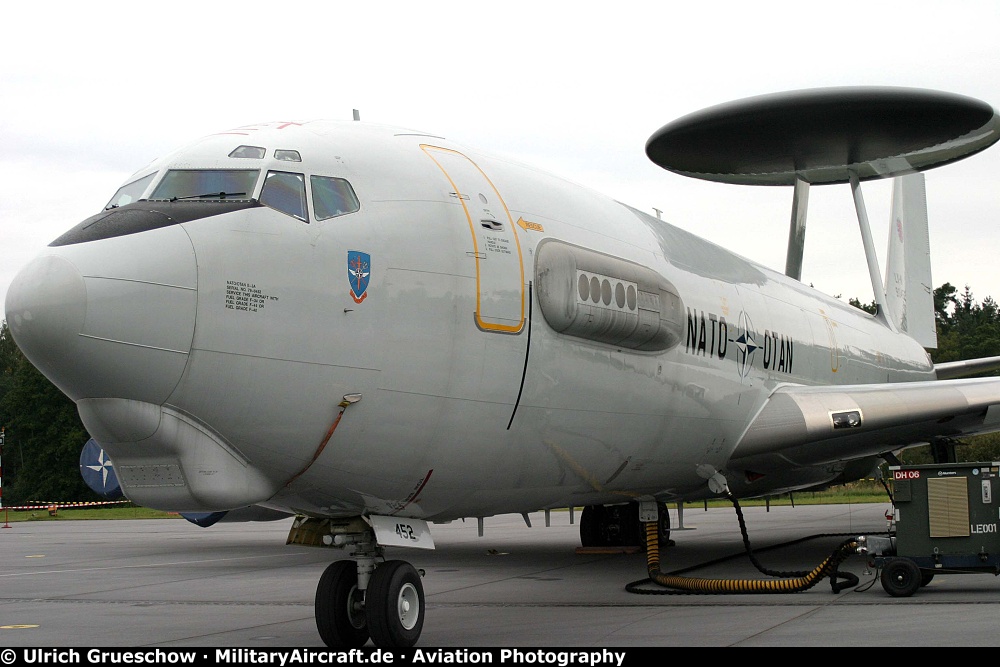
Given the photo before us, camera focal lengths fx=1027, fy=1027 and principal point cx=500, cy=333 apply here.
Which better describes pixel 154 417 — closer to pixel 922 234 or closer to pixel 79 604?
pixel 79 604

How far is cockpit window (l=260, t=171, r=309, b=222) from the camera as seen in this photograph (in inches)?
291

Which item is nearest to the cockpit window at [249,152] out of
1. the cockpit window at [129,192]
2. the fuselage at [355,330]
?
the fuselage at [355,330]

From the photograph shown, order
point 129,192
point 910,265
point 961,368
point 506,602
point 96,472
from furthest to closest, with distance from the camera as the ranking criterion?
point 910,265 < point 961,368 < point 506,602 < point 96,472 < point 129,192

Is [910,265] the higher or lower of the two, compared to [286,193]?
higher

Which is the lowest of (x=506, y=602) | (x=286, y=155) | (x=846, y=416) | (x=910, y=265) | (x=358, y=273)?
(x=506, y=602)

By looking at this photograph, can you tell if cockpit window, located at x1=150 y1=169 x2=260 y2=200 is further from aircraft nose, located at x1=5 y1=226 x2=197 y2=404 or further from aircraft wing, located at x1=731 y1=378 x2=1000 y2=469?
aircraft wing, located at x1=731 y1=378 x2=1000 y2=469

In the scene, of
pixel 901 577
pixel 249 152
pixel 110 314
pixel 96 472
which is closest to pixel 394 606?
pixel 110 314

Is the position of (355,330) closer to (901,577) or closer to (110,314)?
(110,314)

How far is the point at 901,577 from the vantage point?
1107cm

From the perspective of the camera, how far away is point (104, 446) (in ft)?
22.5

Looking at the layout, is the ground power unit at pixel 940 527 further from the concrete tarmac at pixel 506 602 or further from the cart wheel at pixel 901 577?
the concrete tarmac at pixel 506 602

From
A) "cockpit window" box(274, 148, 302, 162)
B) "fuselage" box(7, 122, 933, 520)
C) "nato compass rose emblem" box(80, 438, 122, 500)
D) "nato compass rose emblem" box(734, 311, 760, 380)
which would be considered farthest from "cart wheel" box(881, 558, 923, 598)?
"nato compass rose emblem" box(80, 438, 122, 500)

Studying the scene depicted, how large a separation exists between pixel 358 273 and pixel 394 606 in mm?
2508

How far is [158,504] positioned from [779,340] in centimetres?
1019
